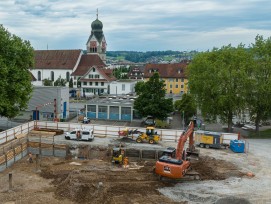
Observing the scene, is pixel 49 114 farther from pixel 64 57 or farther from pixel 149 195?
pixel 64 57

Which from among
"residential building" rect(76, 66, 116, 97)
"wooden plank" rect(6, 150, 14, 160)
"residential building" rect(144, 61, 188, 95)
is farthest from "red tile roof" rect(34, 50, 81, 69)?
"wooden plank" rect(6, 150, 14, 160)

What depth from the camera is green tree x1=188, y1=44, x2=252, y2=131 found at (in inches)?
1604

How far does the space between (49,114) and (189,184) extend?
95.6 feet

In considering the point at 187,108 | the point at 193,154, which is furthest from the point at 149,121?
the point at 193,154

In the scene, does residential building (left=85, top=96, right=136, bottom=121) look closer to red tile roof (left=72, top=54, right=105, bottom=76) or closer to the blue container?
the blue container

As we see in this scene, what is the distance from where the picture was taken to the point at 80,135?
3681cm

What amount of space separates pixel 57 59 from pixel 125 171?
6774cm

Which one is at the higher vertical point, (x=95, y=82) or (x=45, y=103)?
(x=95, y=82)

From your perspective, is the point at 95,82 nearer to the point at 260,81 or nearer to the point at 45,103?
the point at 45,103

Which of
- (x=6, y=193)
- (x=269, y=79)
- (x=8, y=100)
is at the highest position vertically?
(x=269, y=79)

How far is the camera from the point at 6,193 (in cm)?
2297

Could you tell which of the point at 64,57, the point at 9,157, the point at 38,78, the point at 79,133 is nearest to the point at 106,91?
the point at 64,57

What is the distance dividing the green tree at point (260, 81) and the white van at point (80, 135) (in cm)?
1964

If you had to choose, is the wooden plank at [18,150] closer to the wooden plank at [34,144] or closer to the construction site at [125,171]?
the construction site at [125,171]
